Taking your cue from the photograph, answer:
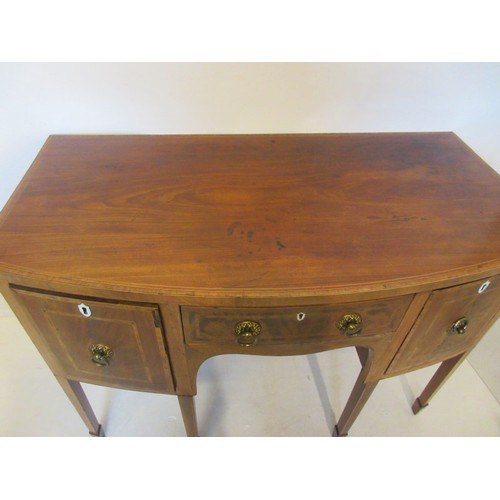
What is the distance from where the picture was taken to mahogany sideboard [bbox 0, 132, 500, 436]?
0.65 meters

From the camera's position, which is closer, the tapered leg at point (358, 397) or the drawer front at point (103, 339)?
the drawer front at point (103, 339)

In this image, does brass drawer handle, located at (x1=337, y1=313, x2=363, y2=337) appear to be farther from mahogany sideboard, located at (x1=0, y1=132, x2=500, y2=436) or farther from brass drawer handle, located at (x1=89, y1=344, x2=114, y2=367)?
brass drawer handle, located at (x1=89, y1=344, x2=114, y2=367)

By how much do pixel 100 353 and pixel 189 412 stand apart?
321mm

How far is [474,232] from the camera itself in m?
0.75

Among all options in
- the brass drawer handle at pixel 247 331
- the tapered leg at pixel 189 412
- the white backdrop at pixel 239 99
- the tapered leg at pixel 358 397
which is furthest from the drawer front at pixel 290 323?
the white backdrop at pixel 239 99

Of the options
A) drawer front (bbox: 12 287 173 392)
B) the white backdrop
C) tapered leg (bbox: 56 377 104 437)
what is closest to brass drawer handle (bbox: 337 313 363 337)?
drawer front (bbox: 12 287 173 392)

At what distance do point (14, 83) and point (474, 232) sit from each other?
119 cm

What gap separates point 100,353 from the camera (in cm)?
78

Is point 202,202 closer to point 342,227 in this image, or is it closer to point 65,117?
point 342,227

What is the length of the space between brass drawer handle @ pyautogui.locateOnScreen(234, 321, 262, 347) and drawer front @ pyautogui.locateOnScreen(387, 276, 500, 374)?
0.35m

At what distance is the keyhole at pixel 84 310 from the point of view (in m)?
0.67

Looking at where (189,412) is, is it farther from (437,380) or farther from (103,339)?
(437,380)

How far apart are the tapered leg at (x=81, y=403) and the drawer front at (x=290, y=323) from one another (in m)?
0.45

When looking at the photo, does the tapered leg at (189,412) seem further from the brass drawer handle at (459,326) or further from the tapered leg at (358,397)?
the brass drawer handle at (459,326)
